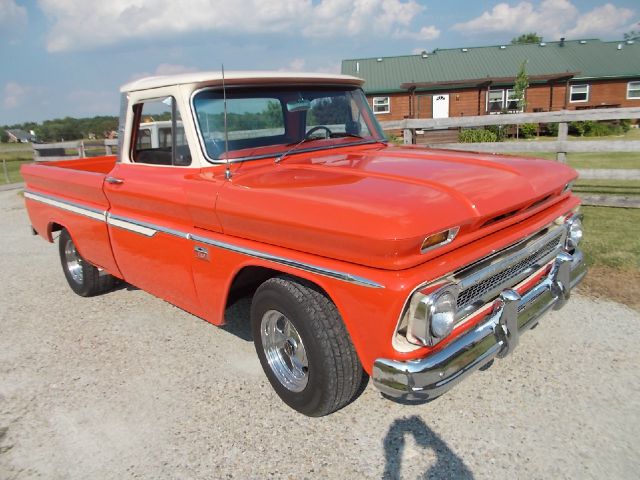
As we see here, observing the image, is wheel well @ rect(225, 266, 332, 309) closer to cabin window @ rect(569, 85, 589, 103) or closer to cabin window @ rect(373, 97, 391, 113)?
cabin window @ rect(373, 97, 391, 113)

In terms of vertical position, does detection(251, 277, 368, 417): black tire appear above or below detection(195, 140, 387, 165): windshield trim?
below

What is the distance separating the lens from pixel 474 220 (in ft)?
7.56

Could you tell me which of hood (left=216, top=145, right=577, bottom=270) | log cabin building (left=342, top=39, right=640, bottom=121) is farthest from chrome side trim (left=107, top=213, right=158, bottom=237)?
log cabin building (left=342, top=39, right=640, bottom=121)

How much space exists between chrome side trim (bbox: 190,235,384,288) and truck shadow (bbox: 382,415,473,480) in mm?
897

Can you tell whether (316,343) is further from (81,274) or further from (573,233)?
(81,274)

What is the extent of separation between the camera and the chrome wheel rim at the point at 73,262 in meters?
4.91

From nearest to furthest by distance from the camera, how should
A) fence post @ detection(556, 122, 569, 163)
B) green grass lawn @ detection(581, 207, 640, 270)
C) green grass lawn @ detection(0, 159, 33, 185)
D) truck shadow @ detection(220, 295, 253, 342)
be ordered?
truck shadow @ detection(220, 295, 253, 342) → green grass lawn @ detection(581, 207, 640, 270) → fence post @ detection(556, 122, 569, 163) → green grass lawn @ detection(0, 159, 33, 185)

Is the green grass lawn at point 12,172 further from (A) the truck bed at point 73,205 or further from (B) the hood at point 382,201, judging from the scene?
(B) the hood at point 382,201

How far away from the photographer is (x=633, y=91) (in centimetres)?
2898

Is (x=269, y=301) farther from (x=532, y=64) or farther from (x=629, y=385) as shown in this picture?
(x=532, y=64)

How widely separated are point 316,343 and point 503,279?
1.02 meters

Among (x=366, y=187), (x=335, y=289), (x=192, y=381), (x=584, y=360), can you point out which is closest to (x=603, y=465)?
(x=584, y=360)

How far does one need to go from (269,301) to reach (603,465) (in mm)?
1720

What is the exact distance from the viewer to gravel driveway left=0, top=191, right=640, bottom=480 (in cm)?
244
